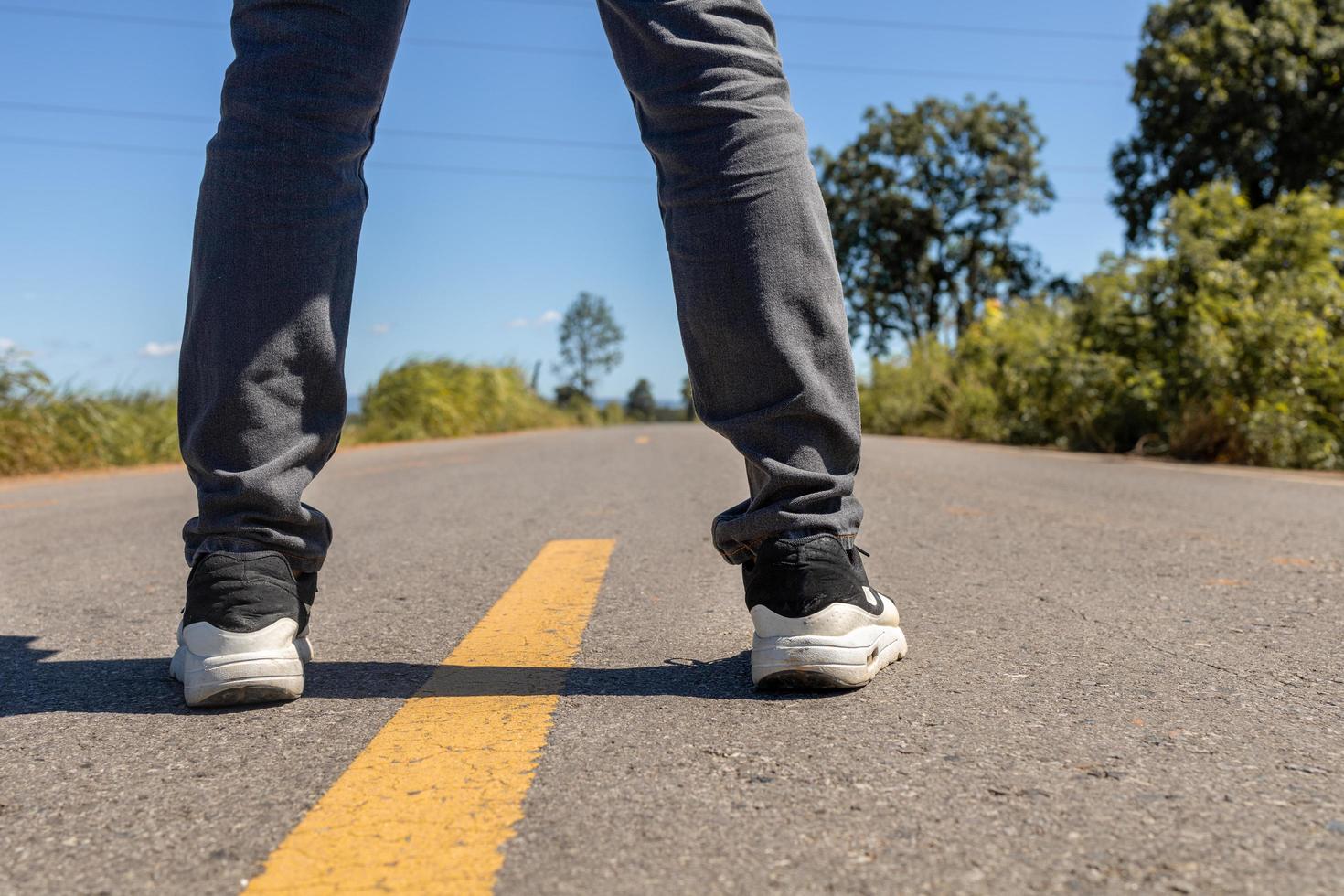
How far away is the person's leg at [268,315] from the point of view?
1481 millimetres

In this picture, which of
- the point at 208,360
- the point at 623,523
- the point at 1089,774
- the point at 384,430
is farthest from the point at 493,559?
the point at 384,430

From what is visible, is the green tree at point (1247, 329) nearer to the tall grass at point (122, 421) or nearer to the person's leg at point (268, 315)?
the person's leg at point (268, 315)

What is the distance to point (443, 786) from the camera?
45.3 inches

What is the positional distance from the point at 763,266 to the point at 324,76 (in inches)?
27.5

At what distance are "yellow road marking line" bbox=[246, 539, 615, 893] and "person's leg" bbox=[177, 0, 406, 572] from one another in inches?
13.7

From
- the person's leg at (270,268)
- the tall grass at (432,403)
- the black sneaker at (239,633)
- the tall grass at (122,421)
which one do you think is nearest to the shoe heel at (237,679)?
the black sneaker at (239,633)

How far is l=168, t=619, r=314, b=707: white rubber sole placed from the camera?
143 cm

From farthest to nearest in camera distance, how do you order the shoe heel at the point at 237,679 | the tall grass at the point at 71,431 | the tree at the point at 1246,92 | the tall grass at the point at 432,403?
the tree at the point at 1246,92
the tall grass at the point at 432,403
the tall grass at the point at 71,431
the shoe heel at the point at 237,679

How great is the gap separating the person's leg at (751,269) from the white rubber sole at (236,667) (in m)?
0.64

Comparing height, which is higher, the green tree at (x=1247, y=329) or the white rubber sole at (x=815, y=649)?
the green tree at (x=1247, y=329)

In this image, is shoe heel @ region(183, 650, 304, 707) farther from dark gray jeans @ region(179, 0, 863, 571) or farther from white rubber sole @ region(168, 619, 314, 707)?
dark gray jeans @ region(179, 0, 863, 571)

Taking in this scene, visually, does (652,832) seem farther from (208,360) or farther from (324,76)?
(324,76)

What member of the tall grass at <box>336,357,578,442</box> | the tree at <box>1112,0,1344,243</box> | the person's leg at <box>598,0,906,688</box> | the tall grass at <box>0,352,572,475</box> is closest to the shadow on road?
the person's leg at <box>598,0,906,688</box>

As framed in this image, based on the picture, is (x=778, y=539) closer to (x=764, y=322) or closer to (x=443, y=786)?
(x=764, y=322)
